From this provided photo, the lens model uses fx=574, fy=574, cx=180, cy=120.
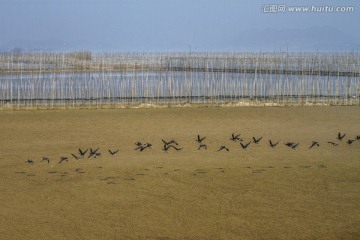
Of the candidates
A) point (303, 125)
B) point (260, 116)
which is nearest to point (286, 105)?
point (260, 116)

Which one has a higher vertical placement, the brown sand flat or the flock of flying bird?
the flock of flying bird

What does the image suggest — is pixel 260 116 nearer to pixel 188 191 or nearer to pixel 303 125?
pixel 303 125

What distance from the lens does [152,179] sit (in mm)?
7496

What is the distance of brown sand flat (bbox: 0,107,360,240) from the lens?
5.48 metres

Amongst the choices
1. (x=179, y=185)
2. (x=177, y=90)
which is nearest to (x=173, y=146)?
(x=179, y=185)

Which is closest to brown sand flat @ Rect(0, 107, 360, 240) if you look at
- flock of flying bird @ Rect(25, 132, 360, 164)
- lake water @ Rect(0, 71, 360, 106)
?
flock of flying bird @ Rect(25, 132, 360, 164)

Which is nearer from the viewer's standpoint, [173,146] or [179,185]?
[179,185]

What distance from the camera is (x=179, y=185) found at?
23.5 ft

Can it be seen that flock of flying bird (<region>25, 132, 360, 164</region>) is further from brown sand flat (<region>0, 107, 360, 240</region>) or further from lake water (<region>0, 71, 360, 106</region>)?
lake water (<region>0, 71, 360, 106</region>)

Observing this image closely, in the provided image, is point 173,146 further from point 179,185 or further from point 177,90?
point 177,90

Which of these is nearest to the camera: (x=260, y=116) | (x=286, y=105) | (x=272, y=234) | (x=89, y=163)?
(x=272, y=234)

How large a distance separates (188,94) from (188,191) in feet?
37.7

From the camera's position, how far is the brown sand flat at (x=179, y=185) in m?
5.48

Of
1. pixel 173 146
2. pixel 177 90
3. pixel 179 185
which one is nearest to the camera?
pixel 179 185
